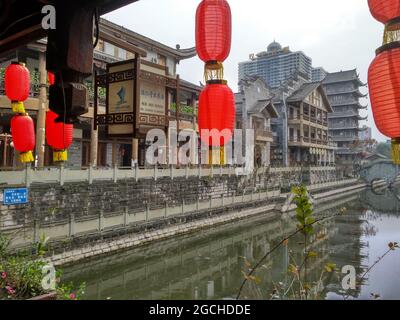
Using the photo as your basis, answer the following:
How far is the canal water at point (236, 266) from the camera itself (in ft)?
33.1

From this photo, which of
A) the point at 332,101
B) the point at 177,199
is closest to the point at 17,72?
the point at 177,199

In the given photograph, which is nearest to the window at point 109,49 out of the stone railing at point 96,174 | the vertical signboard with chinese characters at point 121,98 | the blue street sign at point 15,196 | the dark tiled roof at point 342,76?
the stone railing at point 96,174

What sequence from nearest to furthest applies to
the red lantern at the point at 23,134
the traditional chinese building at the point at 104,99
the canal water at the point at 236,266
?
the traditional chinese building at the point at 104,99
the red lantern at the point at 23,134
the canal water at the point at 236,266

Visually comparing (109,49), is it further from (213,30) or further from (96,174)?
(213,30)

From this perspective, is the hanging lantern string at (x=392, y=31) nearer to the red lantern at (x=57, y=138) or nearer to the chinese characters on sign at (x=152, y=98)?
the red lantern at (x=57, y=138)

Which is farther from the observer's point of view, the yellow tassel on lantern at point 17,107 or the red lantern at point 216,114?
the yellow tassel on lantern at point 17,107

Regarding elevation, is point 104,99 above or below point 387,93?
above

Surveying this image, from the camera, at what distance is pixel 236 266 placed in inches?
527

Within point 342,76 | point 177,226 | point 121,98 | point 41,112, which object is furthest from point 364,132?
point 121,98

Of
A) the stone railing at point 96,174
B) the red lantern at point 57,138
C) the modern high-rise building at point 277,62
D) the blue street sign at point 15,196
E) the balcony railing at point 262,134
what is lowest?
the blue street sign at point 15,196

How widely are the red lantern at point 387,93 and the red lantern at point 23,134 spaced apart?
29.0ft

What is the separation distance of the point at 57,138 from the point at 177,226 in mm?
12759

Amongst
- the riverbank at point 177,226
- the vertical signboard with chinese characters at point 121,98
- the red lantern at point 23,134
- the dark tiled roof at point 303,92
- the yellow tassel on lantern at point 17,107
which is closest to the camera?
the vertical signboard with chinese characters at point 121,98

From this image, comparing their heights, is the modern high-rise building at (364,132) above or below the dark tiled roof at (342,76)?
below
